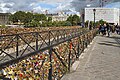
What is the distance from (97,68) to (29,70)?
15.6 feet

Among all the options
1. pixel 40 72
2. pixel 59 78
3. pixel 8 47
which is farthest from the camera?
pixel 8 47

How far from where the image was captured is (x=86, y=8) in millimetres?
149125

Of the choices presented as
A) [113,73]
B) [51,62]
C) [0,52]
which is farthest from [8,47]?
[51,62]

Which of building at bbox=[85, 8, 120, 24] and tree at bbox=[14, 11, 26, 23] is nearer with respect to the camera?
tree at bbox=[14, 11, 26, 23]

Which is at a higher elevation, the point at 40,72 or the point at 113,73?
the point at 40,72

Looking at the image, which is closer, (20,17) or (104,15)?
(20,17)

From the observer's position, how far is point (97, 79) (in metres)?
6.70

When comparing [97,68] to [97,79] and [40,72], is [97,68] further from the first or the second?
[40,72]

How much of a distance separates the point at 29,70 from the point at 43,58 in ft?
2.46

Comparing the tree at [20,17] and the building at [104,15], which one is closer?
the tree at [20,17]

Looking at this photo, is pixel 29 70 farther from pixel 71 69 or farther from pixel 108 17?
pixel 108 17

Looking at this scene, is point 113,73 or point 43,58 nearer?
point 43,58

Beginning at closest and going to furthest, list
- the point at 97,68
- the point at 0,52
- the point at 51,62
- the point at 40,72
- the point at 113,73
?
the point at 40,72, the point at 51,62, the point at 113,73, the point at 97,68, the point at 0,52

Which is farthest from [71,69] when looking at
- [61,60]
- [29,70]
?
[29,70]
